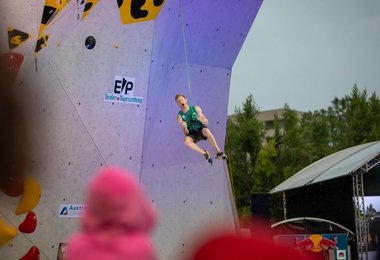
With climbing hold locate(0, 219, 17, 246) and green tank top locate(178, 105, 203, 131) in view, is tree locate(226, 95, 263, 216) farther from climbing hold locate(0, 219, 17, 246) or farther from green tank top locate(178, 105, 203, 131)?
climbing hold locate(0, 219, 17, 246)

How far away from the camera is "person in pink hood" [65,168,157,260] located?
998mm

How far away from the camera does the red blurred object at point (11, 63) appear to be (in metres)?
6.39

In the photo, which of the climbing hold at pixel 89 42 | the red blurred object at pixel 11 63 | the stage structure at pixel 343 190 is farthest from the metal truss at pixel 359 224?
the red blurred object at pixel 11 63

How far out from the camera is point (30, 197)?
6.92 meters

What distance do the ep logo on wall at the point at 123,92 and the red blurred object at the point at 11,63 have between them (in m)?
1.16

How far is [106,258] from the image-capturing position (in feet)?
3.22

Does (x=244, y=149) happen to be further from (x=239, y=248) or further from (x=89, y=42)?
(x=239, y=248)

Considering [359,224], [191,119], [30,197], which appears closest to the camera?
[30,197]

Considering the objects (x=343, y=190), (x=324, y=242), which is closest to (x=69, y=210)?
(x=324, y=242)

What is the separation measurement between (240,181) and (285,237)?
7.64 m

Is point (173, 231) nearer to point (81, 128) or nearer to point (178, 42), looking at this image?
point (81, 128)

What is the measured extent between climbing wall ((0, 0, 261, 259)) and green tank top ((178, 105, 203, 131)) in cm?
26

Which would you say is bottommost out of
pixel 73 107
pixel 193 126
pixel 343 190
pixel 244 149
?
pixel 343 190

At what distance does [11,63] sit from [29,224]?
1955mm
